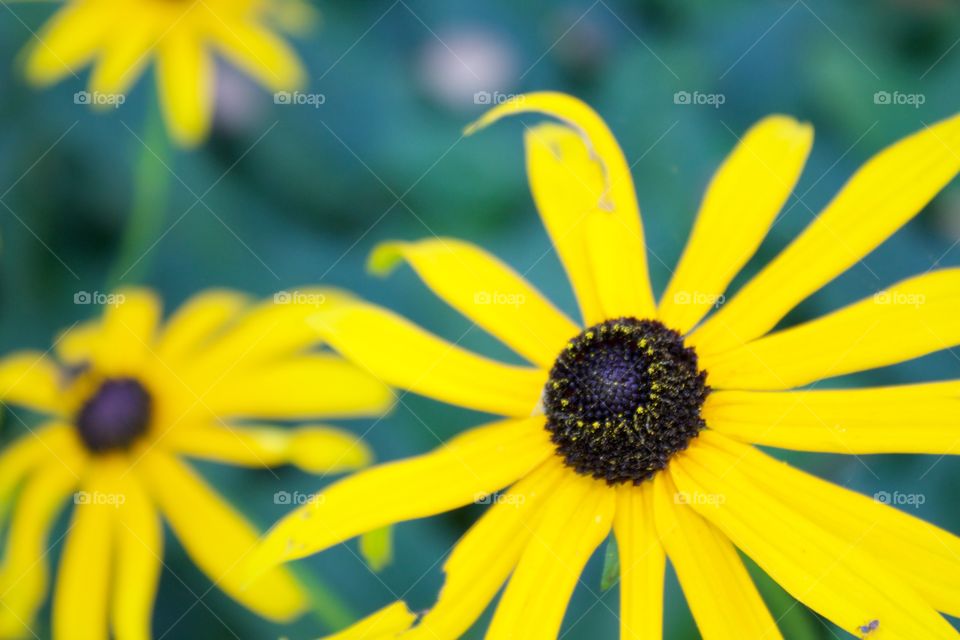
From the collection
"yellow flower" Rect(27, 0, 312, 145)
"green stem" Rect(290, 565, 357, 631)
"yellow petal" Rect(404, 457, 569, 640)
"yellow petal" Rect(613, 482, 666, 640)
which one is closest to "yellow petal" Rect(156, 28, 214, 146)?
"yellow flower" Rect(27, 0, 312, 145)

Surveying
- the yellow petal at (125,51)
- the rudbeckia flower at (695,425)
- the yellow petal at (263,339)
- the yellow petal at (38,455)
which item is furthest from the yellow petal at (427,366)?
the yellow petal at (125,51)

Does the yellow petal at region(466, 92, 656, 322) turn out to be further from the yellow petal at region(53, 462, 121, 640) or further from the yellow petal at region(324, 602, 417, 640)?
the yellow petal at region(53, 462, 121, 640)

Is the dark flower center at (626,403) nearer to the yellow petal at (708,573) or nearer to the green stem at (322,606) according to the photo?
the yellow petal at (708,573)

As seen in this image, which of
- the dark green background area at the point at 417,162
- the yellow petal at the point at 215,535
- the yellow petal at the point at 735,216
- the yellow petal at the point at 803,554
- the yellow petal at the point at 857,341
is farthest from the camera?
the dark green background area at the point at 417,162

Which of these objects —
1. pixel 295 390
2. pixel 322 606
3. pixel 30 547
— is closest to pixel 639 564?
pixel 322 606

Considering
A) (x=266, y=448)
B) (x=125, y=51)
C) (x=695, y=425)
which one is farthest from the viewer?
(x=125, y=51)

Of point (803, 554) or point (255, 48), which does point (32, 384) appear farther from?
point (803, 554)
